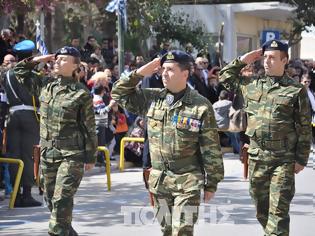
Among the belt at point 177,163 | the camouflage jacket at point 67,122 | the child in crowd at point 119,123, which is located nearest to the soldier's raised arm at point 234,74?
the camouflage jacket at point 67,122

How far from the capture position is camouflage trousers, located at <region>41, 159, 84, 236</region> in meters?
7.98

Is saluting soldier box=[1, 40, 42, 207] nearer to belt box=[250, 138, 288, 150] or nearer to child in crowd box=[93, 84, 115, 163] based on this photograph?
child in crowd box=[93, 84, 115, 163]

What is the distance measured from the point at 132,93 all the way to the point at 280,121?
155cm

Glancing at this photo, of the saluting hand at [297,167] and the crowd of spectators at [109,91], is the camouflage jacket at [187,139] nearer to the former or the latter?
the saluting hand at [297,167]

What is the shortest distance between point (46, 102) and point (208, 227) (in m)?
2.71

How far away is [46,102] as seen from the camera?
329 inches

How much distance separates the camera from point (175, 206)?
670 centimetres

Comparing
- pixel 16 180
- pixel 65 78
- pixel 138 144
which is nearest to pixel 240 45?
pixel 138 144

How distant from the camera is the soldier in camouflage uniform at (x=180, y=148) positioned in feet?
22.1

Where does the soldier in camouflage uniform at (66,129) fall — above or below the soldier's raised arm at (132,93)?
below

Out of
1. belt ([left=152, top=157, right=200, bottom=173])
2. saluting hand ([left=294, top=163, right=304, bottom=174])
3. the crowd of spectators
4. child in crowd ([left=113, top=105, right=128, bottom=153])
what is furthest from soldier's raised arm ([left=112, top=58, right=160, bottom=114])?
child in crowd ([left=113, top=105, right=128, bottom=153])

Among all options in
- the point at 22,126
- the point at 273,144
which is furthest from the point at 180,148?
the point at 22,126

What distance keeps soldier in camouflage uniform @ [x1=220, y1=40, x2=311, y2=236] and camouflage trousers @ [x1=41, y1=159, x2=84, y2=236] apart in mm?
1640

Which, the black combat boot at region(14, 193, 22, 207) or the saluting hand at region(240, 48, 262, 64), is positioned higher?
the saluting hand at region(240, 48, 262, 64)
